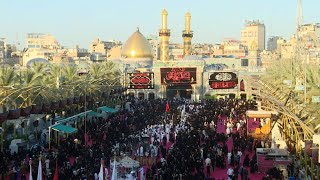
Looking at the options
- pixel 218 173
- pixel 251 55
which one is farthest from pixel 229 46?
pixel 218 173

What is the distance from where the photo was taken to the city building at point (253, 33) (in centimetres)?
15525

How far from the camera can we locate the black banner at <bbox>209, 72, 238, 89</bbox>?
163 feet

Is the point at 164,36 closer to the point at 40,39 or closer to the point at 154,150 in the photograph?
the point at 154,150

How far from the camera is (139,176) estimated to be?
17156mm

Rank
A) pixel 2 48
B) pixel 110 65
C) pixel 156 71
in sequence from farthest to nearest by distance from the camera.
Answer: pixel 2 48
pixel 156 71
pixel 110 65

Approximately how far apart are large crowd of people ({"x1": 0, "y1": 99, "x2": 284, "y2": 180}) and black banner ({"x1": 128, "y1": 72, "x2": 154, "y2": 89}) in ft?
55.2

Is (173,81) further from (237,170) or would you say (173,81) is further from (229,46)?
(229,46)

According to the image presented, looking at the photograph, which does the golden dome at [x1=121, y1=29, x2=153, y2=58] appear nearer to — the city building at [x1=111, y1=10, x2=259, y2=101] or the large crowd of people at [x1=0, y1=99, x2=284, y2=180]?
the city building at [x1=111, y1=10, x2=259, y2=101]

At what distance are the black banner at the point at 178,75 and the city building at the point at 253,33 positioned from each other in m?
105

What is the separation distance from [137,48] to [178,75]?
1985cm

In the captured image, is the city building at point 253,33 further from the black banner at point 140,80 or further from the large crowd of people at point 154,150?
the large crowd of people at point 154,150

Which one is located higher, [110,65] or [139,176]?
[110,65]

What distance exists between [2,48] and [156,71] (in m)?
53.9

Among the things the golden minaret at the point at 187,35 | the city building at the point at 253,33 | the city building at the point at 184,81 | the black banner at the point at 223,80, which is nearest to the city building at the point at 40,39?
the city building at the point at 253,33
